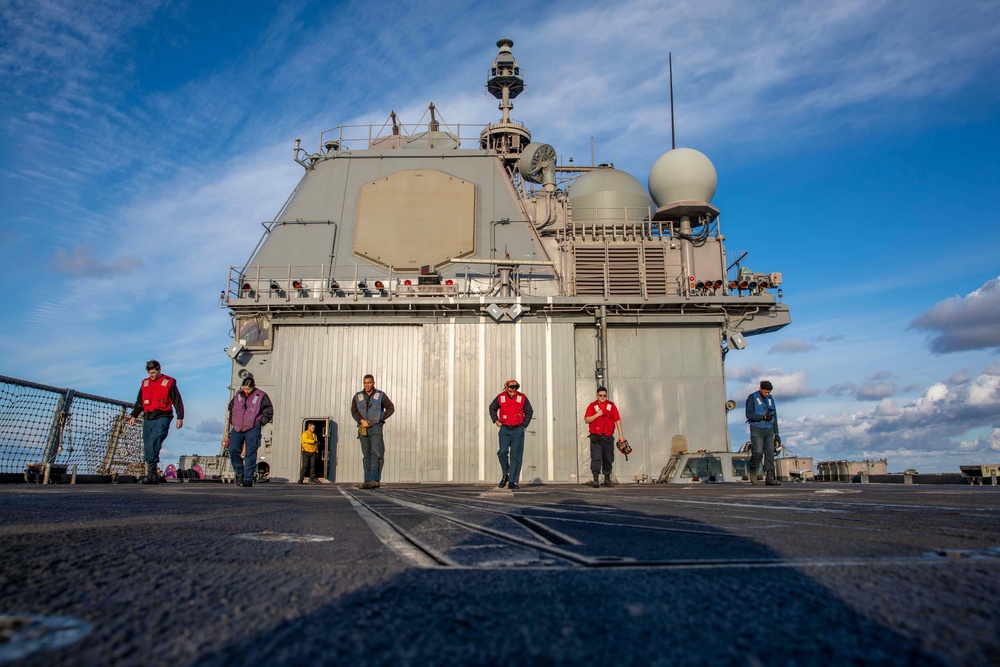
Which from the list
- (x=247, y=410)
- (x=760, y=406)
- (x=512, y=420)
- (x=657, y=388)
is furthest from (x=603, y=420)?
(x=247, y=410)

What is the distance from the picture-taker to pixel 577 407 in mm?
18250

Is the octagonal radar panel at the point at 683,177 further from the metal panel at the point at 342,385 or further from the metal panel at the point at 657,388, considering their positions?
the metal panel at the point at 342,385

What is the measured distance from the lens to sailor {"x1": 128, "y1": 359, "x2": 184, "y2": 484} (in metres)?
10.7

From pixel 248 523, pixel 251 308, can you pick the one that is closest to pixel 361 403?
pixel 248 523

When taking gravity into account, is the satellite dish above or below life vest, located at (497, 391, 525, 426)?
above

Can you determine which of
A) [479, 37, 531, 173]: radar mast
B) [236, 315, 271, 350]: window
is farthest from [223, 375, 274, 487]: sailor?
[479, 37, 531, 173]: radar mast

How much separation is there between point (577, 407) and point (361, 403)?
347 inches

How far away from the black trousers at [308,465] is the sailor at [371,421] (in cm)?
690

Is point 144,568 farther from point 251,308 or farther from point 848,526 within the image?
point 251,308

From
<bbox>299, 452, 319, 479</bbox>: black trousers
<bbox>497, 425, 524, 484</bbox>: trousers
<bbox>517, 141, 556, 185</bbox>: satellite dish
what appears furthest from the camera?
<bbox>517, 141, 556, 185</bbox>: satellite dish

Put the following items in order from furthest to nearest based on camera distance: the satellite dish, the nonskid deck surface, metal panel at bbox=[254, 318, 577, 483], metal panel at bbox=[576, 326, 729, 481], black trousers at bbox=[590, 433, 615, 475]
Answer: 1. the satellite dish
2. metal panel at bbox=[576, 326, 729, 481]
3. metal panel at bbox=[254, 318, 577, 483]
4. black trousers at bbox=[590, 433, 615, 475]
5. the nonskid deck surface

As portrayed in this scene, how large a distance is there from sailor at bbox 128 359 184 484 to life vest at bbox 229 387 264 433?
119 centimetres

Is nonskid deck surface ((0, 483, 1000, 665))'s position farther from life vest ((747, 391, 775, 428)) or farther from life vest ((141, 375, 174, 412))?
life vest ((747, 391, 775, 428))

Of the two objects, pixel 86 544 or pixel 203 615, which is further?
pixel 86 544
